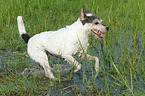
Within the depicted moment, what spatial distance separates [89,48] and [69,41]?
1.12 m

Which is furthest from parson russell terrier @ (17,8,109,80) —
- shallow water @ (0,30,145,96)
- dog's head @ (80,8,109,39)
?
shallow water @ (0,30,145,96)

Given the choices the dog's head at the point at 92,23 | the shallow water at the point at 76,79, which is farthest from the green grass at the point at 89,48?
the dog's head at the point at 92,23

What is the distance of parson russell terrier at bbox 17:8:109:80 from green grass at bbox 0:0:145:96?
0.27 m

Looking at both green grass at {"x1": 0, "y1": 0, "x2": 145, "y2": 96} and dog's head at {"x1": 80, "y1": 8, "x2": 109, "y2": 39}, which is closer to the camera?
green grass at {"x1": 0, "y1": 0, "x2": 145, "y2": 96}

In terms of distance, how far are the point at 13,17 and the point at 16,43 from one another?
54.3 inches

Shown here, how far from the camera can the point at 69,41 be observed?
3861mm

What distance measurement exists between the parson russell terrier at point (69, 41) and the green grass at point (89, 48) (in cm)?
27

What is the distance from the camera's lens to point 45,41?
4.05 m

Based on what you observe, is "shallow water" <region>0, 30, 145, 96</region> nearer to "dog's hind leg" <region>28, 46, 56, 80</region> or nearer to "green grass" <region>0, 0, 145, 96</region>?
"green grass" <region>0, 0, 145, 96</region>

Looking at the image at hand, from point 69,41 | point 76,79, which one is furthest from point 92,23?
point 76,79

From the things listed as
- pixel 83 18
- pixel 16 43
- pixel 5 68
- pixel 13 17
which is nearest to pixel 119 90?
pixel 83 18

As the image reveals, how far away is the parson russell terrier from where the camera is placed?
3.72 meters

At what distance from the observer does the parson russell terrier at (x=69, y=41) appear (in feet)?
12.2

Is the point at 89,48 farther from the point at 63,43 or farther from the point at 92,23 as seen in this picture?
the point at 92,23
